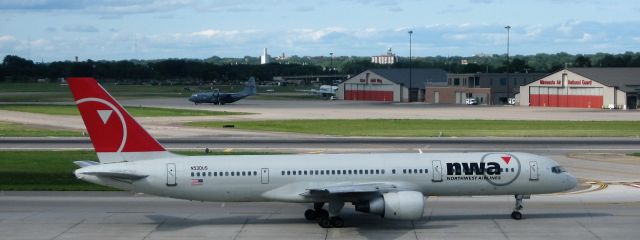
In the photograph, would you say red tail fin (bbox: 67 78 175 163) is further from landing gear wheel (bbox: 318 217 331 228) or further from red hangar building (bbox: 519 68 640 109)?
red hangar building (bbox: 519 68 640 109)

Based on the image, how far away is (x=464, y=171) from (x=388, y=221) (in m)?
3.66

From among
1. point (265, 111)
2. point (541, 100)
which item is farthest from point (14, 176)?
point (541, 100)

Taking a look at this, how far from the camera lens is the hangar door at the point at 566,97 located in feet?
511

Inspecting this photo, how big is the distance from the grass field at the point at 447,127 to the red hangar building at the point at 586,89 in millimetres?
45303

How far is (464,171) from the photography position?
38000mm

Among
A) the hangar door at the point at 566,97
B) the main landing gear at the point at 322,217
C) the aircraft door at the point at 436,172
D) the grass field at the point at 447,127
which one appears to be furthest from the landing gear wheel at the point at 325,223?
the hangar door at the point at 566,97

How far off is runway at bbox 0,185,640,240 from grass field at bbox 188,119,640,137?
4319 centimetres

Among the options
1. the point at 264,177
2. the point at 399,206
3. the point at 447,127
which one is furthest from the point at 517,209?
the point at 447,127

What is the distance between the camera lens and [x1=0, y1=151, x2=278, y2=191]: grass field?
49.0 m

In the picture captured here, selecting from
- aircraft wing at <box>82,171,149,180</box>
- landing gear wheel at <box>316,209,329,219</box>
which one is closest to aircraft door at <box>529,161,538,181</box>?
landing gear wheel at <box>316,209,329,219</box>

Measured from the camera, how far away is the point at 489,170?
38156 millimetres

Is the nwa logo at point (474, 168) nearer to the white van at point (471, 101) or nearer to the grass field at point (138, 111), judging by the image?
the grass field at point (138, 111)

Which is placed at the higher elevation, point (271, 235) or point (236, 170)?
point (236, 170)

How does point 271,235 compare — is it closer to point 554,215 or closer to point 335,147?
point 554,215
